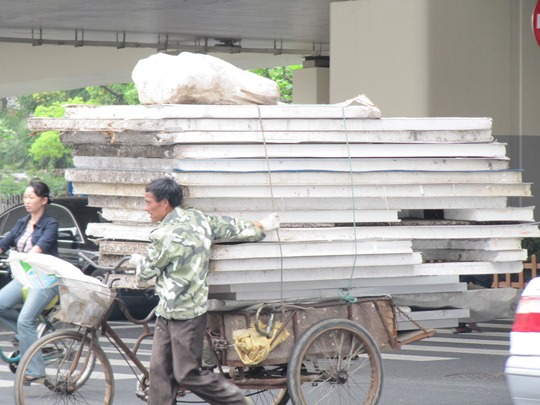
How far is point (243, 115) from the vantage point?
24.1ft

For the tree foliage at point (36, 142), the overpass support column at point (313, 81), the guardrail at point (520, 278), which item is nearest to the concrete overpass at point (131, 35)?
the overpass support column at point (313, 81)

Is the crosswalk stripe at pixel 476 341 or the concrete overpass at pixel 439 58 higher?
the concrete overpass at pixel 439 58

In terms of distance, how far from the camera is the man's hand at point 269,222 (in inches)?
283

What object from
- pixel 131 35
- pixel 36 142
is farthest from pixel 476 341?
pixel 36 142

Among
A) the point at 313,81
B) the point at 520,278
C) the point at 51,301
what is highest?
the point at 313,81

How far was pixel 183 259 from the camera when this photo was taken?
22.7 ft

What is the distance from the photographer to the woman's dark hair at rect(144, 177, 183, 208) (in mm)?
6953

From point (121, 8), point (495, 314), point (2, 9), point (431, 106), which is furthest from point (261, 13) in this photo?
point (495, 314)

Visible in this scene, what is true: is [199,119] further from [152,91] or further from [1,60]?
[1,60]

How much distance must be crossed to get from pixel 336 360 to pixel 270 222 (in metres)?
1.06

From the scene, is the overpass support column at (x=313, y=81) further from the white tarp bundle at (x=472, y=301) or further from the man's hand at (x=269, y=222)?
the man's hand at (x=269, y=222)

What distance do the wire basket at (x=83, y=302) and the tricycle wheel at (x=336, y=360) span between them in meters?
1.23

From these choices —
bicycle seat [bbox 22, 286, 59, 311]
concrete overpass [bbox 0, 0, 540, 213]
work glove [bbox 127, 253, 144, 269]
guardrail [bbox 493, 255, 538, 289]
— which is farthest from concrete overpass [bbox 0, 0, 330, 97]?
work glove [bbox 127, 253, 144, 269]

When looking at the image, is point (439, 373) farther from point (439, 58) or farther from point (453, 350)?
point (439, 58)
